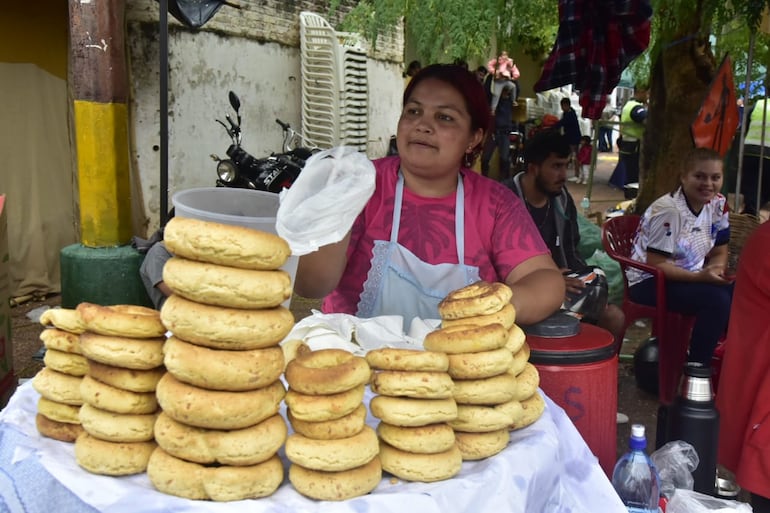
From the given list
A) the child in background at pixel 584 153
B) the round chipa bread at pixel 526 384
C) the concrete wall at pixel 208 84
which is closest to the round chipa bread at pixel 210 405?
the round chipa bread at pixel 526 384

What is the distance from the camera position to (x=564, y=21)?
482 centimetres

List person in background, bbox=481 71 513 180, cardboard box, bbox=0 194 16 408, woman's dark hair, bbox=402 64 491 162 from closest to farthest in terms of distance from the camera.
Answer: woman's dark hair, bbox=402 64 491 162 < cardboard box, bbox=0 194 16 408 < person in background, bbox=481 71 513 180

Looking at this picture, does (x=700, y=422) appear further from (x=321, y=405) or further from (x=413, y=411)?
(x=321, y=405)

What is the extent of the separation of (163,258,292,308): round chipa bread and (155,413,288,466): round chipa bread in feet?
0.77

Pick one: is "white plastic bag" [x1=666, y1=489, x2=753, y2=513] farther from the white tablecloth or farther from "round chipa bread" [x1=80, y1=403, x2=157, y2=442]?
"round chipa bread" [x1=80, y1=403, x2=157, y2=442]

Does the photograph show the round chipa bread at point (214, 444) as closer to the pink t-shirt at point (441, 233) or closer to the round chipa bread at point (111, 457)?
the round chipa bread at point (111, 457)

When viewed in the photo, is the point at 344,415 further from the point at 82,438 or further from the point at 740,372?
the point at 740,372

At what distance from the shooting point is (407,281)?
235 centimetres

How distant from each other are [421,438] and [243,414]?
36 cm

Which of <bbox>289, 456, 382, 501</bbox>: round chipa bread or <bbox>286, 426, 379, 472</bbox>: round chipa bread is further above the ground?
<bbox>286, 426, 379, 472</bbox>: round chipa bread

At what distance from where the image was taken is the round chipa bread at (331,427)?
1.33 metres

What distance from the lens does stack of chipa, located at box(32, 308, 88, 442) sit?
1.45 meters

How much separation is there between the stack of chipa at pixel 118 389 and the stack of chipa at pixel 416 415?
1.50ft

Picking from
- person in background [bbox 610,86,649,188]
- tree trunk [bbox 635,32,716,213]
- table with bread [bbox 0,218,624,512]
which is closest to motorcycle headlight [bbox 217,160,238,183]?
tree trunk [bbox 635,32,716,213]
